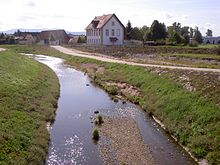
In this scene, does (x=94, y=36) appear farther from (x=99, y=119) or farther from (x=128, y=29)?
(x=99, y=119)

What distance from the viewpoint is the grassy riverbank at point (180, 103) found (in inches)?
874

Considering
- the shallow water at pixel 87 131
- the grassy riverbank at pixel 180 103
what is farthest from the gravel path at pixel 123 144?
the grassy riverbank at pixel 180 103

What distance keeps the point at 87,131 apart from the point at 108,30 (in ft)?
267

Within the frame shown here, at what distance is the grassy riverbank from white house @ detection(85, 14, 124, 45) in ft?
183

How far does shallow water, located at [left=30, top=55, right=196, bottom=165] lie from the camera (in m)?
21.0

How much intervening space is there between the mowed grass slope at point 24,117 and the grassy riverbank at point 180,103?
8.90 metres

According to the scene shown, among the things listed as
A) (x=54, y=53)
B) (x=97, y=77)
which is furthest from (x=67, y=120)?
(x=54, y=53)

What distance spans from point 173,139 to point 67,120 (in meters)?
8.92

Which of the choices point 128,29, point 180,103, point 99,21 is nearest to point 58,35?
point 128,29

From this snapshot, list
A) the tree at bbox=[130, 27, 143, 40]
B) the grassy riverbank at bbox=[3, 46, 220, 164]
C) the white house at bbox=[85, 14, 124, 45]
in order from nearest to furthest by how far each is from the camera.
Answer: the grassy riverbank at bbox=[3, 46, 220, 164] → the white house at bbox=[85, 14, 124, 45] → the tree at bbox=[130, 27, 143, 40]

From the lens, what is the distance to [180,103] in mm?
29047

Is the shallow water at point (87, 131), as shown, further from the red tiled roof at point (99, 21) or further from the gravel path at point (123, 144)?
the red tiled roof at point (99, 21)

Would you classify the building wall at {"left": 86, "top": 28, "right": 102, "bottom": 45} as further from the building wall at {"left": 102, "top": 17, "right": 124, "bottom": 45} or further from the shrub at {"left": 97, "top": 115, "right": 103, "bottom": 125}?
the shrub at {"left": 97, "top": 115, "right": 103, "bottom": 125}

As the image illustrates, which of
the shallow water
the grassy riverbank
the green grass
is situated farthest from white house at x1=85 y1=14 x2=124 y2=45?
the shallow water
